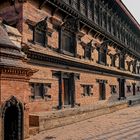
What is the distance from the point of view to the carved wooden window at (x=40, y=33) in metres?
15.7

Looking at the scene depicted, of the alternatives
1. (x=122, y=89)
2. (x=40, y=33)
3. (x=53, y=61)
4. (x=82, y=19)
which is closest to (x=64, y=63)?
(x=53, y=61)

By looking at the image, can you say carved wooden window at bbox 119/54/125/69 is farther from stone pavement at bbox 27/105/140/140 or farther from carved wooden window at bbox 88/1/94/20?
stone pavement at bbox 27/105/140/140

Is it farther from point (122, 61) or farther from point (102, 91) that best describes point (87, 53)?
point (122, 61)

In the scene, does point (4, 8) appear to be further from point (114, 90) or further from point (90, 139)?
point (114, 90)

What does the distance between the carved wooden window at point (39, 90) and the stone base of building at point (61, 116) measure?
3.85 ft

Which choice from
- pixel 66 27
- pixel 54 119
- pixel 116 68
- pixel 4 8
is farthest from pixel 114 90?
pixel 4 8

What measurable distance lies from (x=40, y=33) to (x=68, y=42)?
3652 mm

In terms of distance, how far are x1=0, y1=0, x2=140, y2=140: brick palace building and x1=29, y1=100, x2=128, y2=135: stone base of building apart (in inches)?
2.0

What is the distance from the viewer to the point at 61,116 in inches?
615

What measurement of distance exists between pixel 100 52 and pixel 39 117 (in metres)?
12.7

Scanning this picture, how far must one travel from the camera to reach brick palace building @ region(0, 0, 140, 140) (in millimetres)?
9844

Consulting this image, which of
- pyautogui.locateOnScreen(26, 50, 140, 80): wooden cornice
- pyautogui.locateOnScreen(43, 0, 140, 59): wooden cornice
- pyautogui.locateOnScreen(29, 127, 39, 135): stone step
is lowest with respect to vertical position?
Answer: pyautogui.locateOnScreen(29, 127, 39, 135): stone step

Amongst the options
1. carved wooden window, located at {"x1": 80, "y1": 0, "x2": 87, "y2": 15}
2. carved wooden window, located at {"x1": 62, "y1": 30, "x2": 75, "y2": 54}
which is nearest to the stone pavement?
carved wooden window, located at {"x1": 62, "y1": 30, "x2": 75, "y2": 54}

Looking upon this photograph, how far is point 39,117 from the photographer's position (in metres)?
13.4
